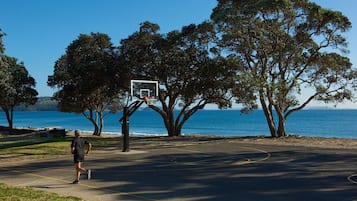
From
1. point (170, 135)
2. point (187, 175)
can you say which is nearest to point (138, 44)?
point (170, 135)

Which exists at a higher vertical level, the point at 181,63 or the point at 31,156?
the point at 181,63

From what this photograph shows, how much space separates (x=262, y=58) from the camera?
97.0 feet

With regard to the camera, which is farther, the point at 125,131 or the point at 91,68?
the point at 91,68

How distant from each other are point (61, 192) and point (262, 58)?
22029 millimetres

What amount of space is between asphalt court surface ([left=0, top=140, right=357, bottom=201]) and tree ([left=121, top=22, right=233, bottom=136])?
1137cm

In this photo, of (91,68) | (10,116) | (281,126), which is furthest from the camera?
(10,116)

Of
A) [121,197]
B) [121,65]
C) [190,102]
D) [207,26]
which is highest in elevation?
[207,26]

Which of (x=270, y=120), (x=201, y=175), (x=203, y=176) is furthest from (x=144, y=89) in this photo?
(x=203, y=176)

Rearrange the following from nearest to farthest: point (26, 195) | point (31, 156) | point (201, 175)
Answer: point (26, 195)
point (201, 175)
point (31, 156)

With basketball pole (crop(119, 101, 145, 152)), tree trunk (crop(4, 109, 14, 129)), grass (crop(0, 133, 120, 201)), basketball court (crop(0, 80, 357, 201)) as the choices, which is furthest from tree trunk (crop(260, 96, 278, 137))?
tree trunk (crop(4, 109, 14, 129))

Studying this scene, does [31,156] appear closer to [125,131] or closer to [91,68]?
[125,131]

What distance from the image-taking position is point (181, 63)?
104 ft

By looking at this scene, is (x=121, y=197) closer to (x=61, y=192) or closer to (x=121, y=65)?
(x=61, y=192)

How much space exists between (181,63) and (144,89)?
318 inches
